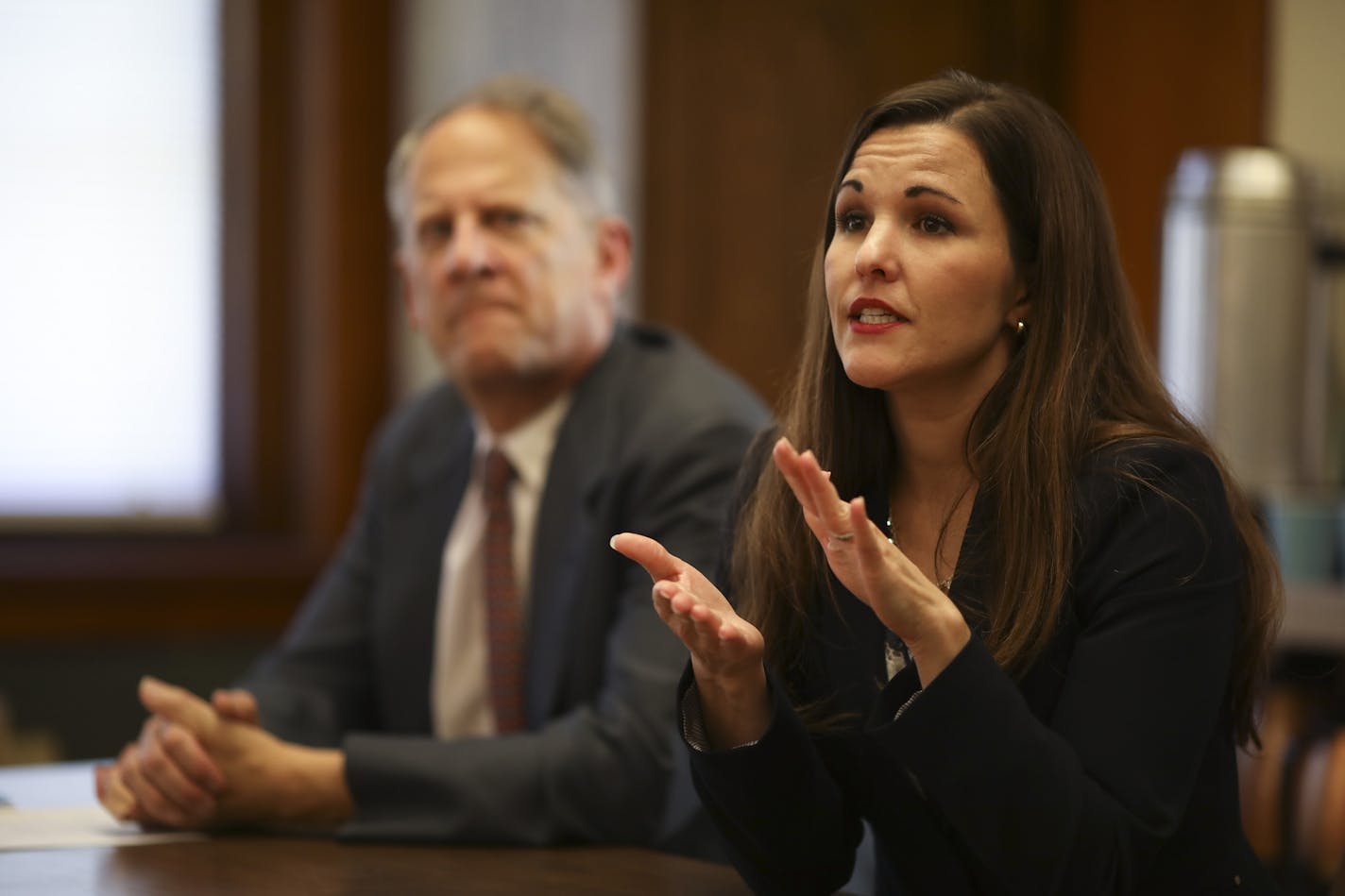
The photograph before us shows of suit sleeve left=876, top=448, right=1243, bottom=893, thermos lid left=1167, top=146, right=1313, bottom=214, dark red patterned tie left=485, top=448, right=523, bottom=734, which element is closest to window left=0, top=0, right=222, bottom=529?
dark red patterned tie left=485, top=448, right=523, bottom=734

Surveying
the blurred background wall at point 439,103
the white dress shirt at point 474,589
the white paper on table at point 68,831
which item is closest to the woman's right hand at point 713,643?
the white paper on table at point 68,831

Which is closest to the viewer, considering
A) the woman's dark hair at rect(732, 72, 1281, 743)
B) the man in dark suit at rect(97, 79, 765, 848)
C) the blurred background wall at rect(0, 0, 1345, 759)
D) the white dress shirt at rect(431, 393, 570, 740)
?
the woman's dark hair at rect(732, 72, 1281, 743)

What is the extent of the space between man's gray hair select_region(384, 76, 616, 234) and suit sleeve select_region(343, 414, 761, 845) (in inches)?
16.4

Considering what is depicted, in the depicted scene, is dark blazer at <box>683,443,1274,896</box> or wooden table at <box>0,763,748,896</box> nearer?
dark blazer at <box>683,443,1274,896</box>

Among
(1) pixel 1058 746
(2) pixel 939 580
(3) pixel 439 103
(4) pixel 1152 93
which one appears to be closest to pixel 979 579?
(2) pixel 939 580

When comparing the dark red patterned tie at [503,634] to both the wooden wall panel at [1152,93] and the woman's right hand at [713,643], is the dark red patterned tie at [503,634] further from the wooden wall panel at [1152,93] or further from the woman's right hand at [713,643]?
the wooden wall panel at [1152,93]

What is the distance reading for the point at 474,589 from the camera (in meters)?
1.92

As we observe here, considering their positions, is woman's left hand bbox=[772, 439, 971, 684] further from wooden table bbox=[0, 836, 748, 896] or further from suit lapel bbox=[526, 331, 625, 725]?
suit lapel bbox=[526, 331, 625, 725]

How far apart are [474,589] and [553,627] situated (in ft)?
0.63

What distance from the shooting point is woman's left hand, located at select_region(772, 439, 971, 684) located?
0.95 meters

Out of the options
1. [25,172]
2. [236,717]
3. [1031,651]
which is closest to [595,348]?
[236,717]

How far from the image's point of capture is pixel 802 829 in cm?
112

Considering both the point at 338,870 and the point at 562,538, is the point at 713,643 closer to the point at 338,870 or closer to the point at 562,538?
the point at 338,870

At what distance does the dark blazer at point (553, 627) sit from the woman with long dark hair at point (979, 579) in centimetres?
35
